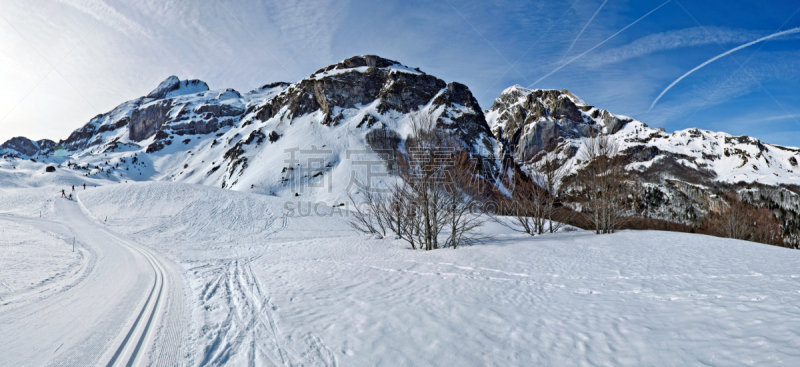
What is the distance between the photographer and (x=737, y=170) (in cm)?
17062

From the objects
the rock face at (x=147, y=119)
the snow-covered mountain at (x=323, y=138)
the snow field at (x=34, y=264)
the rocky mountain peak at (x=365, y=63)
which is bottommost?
the snow field at (x=34, y=264)

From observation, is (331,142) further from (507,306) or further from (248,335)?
(507,306)

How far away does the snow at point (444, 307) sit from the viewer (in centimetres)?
430

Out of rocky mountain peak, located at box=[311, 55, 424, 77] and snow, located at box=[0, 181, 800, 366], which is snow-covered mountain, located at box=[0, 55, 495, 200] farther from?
snow, located at box=[0, 181, 800, 366]

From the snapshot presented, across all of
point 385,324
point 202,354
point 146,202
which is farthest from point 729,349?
point 146,202

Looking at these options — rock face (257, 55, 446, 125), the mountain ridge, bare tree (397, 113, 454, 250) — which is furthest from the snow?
rock face (257, 55, 446, 125)

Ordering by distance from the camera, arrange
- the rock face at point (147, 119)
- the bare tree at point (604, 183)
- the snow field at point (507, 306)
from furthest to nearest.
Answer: the rock face at point (147, 119)
the bare tree at point (604, 183)
the snow field at point (507, 306)

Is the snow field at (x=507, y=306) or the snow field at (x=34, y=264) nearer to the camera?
the snow field at (x=507, y=306)

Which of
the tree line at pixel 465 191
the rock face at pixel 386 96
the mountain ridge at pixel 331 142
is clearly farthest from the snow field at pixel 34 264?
the rock face at pixel 386 96

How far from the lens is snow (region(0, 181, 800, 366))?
430 cm

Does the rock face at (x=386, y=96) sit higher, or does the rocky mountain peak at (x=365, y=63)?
the rocky mountain peak at (x=365, y=63)

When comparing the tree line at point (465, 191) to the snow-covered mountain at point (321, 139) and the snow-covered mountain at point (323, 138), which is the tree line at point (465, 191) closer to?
the snow-covered mountain at point (321, 139)

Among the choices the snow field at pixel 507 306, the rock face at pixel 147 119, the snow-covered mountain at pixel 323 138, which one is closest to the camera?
the snow field at pixel 507 306

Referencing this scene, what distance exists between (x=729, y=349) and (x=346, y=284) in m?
7.71
